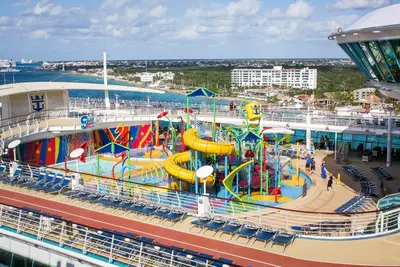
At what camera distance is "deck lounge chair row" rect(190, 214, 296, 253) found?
41.5 ft

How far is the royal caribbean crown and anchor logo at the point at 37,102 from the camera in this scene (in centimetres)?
2928

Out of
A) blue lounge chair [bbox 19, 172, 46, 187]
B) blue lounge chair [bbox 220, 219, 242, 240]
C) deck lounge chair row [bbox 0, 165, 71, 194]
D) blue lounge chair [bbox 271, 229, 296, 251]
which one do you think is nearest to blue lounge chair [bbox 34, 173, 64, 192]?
deck lounge chair row [bbox 0, 165, 71, 194]

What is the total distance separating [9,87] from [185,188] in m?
13.7

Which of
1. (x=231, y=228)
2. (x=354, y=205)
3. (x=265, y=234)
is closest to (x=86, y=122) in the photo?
(x=354, y=205)

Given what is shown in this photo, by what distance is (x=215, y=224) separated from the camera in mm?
13719

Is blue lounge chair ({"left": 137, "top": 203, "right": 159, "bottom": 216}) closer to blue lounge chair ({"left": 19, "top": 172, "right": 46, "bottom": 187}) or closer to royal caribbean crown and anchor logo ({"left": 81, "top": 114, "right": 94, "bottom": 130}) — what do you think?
blue lounge chair ({"left": 19, "top": 172, "right": 46, "bottom": 187})

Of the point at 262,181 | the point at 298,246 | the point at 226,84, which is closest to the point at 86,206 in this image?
the point at 298,246

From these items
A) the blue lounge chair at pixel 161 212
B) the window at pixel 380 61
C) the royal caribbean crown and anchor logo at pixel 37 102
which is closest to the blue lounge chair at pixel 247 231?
the blue lounge chair at pixel 161 212

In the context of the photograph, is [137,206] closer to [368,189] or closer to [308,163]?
[368,189]

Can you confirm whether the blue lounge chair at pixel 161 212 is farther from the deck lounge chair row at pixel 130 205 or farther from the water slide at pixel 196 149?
the water slide at pixel 196 149

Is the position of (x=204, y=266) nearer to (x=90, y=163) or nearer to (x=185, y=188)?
(x=185, y=188)

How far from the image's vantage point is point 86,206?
52.7 feet

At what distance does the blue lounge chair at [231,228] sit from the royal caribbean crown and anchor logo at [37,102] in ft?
65.9

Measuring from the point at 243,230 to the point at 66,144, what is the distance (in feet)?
60.5
